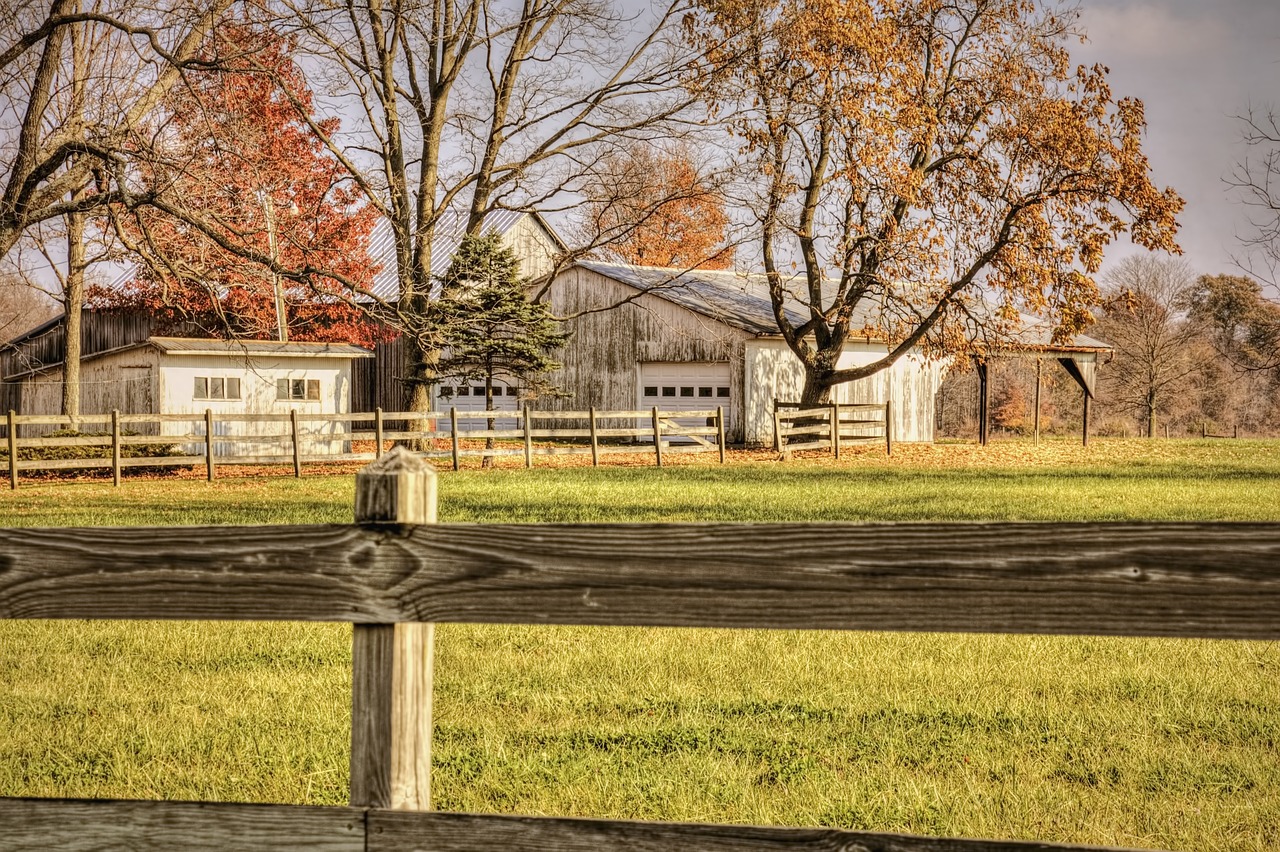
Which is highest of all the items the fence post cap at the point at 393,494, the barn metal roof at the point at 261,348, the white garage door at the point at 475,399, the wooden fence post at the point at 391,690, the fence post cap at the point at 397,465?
the barn metal roof at the point at 261,348

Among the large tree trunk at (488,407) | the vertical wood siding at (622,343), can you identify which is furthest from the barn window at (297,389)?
the vertical wood siding at (622,343)

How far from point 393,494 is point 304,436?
2719cm

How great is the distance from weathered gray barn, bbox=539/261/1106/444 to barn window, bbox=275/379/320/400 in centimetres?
766

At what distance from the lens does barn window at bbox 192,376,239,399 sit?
3100 centimetres

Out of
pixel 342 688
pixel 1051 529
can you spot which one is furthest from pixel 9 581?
pixel 342 688

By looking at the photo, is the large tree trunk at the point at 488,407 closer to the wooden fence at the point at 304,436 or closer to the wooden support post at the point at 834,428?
the wooden fence at the point at 304,436

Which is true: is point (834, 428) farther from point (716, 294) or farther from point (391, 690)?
point (391, 690)

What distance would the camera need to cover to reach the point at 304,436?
28.3 metres

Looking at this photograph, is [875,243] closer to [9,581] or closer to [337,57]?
[337,57]

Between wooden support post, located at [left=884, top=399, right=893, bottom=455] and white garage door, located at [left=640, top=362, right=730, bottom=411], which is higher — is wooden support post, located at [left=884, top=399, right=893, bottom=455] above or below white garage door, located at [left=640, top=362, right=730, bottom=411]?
below

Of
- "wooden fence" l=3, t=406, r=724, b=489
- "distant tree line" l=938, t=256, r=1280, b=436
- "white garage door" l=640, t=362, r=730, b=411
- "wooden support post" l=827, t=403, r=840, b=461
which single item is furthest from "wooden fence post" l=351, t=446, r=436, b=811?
"distant tree line" l=938, t=256, r=1280, b=436

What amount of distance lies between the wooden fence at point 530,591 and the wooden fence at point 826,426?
2699cm

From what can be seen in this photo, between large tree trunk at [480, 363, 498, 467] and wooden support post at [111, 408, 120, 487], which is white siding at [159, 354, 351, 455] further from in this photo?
wooden support post at [111, 408, 120, 487]

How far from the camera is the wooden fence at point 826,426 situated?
30100 mm
